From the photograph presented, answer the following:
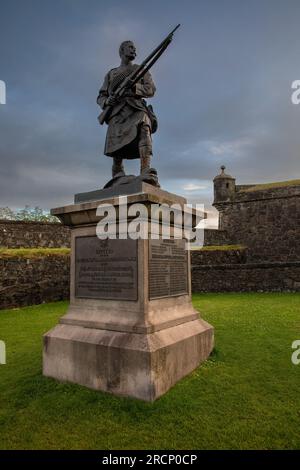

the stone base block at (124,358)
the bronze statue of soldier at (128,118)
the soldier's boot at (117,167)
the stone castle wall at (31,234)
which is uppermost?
the bronze statue of soldier at (128,118)

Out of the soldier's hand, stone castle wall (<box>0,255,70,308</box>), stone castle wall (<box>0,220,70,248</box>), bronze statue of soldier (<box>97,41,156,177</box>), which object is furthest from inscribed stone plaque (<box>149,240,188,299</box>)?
stone castle wall (<box>0,220,70,248</box>)

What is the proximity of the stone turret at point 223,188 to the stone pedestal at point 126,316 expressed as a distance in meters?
18.2

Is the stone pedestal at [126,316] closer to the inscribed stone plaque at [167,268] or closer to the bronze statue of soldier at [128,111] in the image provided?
the inscribed stone plaque at [167,268]

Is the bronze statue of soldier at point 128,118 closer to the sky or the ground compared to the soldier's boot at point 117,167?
closer to the sky

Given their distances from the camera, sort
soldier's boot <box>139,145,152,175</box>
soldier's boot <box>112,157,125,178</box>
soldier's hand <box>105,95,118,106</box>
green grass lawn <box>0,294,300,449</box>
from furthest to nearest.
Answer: soldier's boot <box>112,157,125,178</box> < soldier's hand <box>105,95,118,106</box> < soldier's boot <box>139,145,152,175</box> < green grass lawn <box>0,294,300,449</box>

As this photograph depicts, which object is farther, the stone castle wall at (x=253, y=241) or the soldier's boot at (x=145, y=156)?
the stone castle wall at (x=253, y=241)

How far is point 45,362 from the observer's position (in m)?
4.55

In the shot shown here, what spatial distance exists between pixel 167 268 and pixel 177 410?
68.9 inches

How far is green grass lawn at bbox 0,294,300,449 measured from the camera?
3006mm

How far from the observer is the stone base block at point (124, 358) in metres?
3.70

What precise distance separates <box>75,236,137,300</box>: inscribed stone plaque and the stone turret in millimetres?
18633

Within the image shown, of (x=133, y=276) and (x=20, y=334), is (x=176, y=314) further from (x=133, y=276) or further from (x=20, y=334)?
(x=20, y=334)

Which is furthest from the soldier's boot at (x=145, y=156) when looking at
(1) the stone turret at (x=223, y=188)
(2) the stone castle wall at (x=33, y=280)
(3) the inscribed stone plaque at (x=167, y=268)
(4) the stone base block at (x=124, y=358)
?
(1) the stone turret at (x=223, y=188)

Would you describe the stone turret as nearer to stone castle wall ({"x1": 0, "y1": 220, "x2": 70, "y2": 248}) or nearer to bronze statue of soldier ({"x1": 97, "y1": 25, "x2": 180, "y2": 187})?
stone castle wall ({"x1": 0, "y1": 220, "x2": 70, "y2": 248})
